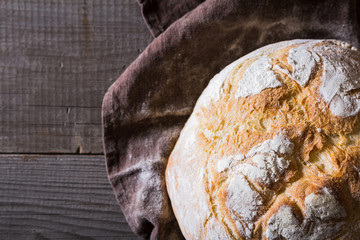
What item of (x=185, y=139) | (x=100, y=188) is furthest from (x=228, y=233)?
(x=100, y=188)

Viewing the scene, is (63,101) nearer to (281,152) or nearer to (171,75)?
(171,75)

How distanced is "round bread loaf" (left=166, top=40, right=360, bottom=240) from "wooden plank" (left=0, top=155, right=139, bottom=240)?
446 millimetres

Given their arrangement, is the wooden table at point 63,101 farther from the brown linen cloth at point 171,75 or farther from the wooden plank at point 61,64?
the brown linen cloth at point 171,75

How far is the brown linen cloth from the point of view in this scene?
115cm

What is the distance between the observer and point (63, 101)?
135 centimetres

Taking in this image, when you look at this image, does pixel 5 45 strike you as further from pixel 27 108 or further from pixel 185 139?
pixel 185 139

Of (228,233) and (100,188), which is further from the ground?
(228,233)

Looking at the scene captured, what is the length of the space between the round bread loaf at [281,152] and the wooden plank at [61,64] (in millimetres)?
489

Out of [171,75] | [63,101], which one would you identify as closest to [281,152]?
[171,75]

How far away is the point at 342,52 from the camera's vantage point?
97 cm

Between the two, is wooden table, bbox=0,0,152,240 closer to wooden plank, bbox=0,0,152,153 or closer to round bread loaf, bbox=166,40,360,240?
wooden plank, bbox=0,0,152,153

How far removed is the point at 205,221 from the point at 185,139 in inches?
8.5

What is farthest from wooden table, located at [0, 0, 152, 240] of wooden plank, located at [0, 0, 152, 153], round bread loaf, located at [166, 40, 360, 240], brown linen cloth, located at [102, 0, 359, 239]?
round bread loaf, located at [166, 40, 360, 240]

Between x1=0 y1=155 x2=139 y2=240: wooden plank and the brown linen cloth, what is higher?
the brown linen cloth
